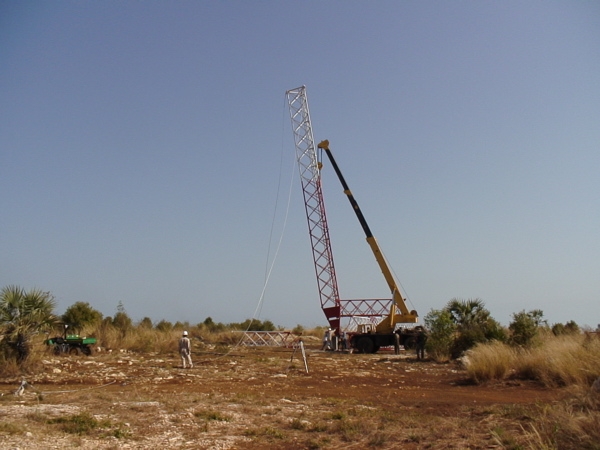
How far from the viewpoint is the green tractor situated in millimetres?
24797

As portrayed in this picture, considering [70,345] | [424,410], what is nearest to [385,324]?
[70,345]

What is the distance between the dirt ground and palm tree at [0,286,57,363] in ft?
3.89

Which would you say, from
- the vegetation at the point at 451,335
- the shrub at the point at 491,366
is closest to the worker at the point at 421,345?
the vegetation at the point at 451,335

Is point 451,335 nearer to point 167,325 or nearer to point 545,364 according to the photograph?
point 545,364

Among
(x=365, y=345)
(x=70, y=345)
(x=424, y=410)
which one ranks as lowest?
(x=424, y=410)

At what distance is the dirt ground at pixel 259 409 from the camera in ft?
28.5

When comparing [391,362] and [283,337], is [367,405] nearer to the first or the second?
[391,362]

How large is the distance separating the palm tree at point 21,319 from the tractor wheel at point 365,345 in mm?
21235

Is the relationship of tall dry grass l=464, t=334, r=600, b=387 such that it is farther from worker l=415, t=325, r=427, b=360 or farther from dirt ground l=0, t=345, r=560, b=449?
worker l=415, t=325, r=427, b=360

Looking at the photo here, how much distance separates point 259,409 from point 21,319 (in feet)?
36.9

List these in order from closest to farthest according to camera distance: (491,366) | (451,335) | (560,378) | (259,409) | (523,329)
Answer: (259,409) < (560,378) < (491,366) < (523,329) < (451,335)

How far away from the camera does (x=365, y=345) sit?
→ 118 feet

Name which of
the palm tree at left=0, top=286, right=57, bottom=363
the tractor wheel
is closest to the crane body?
the tractor wheel

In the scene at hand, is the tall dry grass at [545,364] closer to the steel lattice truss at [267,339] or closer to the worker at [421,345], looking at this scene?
the worker at [421,345]
